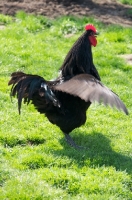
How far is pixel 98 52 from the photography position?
10297 millimetres

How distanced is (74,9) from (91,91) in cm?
709

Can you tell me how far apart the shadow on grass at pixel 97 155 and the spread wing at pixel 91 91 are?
0.94m

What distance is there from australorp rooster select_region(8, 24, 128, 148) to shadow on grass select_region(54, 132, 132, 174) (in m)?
0.25

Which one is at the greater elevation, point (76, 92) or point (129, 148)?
point (76, 92)

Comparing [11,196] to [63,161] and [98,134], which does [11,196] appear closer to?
[63,161]

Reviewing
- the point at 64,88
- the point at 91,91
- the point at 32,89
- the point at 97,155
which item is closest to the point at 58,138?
the point at 97,155

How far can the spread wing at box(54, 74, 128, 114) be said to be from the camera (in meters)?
5.69

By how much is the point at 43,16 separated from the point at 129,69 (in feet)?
10.3

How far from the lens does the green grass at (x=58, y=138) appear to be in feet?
18.9

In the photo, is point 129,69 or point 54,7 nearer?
point 129,69

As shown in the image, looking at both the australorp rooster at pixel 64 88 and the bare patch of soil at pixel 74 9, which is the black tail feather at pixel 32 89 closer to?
the australorp rooster at pixel 64 88

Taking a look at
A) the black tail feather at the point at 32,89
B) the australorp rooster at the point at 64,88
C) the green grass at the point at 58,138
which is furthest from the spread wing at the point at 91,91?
the green grass at the point at 58,138

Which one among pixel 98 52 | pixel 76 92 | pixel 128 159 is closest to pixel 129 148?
pixel 128 159

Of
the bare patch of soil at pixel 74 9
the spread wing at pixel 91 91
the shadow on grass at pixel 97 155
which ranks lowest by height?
the shadow on grass at pixel 97 155
